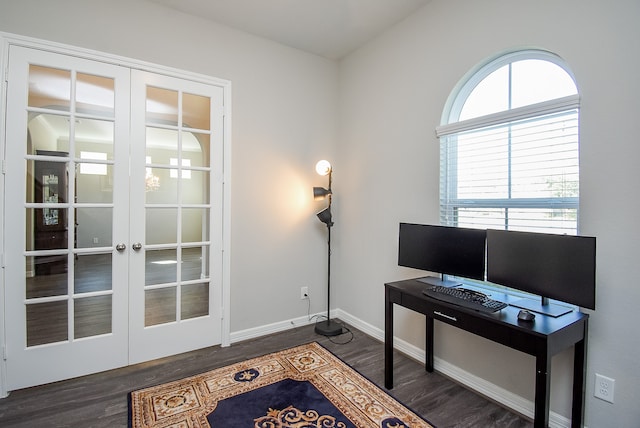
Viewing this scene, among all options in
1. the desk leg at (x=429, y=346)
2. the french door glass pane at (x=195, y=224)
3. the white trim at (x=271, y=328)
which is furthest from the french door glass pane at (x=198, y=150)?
the desk leg at (x=429, y=346)

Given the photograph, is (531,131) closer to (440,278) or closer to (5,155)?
(440,278)

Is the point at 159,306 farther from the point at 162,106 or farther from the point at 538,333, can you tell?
the point at 538,333

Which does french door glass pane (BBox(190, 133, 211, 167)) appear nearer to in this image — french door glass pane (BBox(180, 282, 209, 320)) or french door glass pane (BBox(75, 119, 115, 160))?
french door glass pane (BBox(75, 119, 115, 160))

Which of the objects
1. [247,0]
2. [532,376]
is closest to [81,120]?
[247,0]

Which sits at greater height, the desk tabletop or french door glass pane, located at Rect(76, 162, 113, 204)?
french door glass pane, located at Rect(76, 162, 113, 204)

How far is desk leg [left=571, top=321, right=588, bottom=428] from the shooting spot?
171 cm

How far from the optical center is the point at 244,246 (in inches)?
121

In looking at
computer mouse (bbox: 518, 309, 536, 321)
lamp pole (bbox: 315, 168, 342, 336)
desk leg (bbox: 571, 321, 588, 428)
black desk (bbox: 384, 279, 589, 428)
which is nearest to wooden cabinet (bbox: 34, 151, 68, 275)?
lamp pole (bbox: 315, 168, 342, 336)

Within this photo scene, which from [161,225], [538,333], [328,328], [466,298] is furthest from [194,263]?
[538,333]

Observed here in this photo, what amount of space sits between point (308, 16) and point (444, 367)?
3182mm

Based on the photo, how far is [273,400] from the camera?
2102 mm

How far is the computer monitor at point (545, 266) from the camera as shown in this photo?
5.19 ft

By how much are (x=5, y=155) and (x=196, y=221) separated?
135cm

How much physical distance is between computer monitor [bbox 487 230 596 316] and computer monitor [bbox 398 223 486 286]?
9 centimetres
